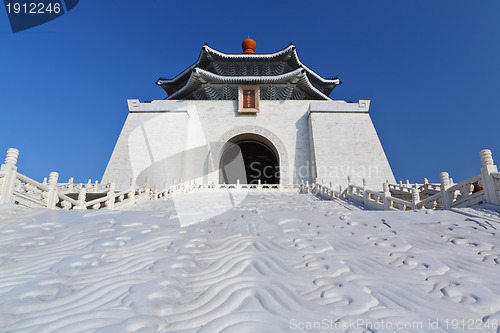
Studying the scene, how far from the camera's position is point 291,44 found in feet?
66.8

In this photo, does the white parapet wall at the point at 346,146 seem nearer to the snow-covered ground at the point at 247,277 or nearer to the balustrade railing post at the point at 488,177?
the balustrade railing post at the point at 488,177

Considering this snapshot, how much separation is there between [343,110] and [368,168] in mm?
4932

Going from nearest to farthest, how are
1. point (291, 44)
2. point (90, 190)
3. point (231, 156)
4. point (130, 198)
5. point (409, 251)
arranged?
1. point (409, 251)
2. point (130, 198)
3. point (90, 190)
4. point (291, 44)
5. point (231, 156)

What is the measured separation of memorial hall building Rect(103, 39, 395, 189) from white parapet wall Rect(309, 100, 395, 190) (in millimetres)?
67

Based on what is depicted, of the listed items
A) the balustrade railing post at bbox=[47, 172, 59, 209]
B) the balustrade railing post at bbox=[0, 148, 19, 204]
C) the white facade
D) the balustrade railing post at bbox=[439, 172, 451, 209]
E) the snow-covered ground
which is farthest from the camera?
the white facade

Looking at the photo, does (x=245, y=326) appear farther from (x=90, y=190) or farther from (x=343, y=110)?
(x=343, y=110)

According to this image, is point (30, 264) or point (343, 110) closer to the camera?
point (30, 264)

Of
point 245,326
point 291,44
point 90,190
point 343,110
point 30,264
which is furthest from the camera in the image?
point 291,44

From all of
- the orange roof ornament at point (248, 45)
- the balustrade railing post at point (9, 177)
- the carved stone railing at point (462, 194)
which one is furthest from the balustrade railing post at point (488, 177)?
the orange roof ornament at point (248, 45)

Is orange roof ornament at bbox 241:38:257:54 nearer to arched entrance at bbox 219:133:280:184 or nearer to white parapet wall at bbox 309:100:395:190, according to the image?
arched entrance at bbox 219:133:280:184

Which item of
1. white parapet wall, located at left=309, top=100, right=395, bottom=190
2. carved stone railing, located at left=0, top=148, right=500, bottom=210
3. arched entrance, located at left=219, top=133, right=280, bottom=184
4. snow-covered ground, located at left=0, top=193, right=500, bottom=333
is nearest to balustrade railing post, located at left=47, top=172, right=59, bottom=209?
carved stone railing, located at left=0, top=148, right=500, bottom=210

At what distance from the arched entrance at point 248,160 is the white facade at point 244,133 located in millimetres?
1052

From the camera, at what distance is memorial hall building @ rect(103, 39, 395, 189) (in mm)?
Answer: 17000

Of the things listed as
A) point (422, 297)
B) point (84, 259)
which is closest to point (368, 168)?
point (422, 297)
